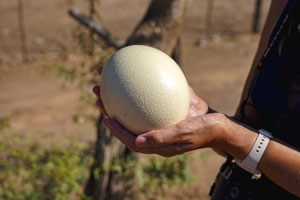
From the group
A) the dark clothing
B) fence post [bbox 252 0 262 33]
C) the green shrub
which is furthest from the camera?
fence post [bbox 252 0 262 33]

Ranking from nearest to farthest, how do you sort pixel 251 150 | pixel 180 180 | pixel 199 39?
pixel 251 150 < pixel 180 180 < pixel 199 39

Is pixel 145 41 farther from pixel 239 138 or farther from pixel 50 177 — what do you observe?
pixel 239 138

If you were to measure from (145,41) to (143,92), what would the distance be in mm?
1454

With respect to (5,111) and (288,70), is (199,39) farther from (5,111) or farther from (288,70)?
(288,70)

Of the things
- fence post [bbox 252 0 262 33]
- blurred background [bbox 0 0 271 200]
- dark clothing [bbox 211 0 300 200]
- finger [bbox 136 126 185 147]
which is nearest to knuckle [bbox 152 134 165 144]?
finger [bbox 136 126 185 147]

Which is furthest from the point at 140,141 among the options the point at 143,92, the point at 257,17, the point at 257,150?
the point at 257,17

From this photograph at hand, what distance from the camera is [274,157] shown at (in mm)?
1379

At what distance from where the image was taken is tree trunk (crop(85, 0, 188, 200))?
2941 millimetres

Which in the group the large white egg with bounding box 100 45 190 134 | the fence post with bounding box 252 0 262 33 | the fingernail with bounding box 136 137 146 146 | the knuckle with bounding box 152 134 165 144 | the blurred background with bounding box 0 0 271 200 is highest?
the large white egg with bounding box 100 45 190 134

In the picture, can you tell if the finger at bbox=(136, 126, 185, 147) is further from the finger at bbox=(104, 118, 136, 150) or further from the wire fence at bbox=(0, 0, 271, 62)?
the wire fence at bbox=(0, 0, 271, 62)

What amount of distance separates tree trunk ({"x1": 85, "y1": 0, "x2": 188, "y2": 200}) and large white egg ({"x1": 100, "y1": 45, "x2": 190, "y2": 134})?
1.33 meters

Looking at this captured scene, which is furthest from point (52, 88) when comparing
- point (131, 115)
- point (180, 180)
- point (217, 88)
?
point (131, 115)

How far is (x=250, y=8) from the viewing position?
10.8m

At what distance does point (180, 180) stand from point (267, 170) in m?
1.63
